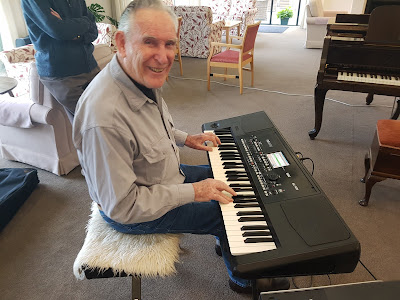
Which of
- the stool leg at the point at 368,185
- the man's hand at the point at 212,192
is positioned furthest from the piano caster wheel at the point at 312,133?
the man's hand at the point at 212,192

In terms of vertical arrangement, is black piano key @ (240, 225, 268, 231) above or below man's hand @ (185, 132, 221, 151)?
below

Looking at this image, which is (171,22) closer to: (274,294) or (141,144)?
(141,144)

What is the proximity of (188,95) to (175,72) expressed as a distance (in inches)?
44.0

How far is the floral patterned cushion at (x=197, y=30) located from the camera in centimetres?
523

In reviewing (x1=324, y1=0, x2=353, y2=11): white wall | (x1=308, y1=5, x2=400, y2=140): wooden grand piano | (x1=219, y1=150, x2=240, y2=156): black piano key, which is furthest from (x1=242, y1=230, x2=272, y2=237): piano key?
(x1=324, y1=0, x2=353, y2=11): white wall

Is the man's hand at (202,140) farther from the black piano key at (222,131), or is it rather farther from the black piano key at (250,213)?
the black piano key at (250,213)

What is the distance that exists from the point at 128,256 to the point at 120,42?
2.43ft

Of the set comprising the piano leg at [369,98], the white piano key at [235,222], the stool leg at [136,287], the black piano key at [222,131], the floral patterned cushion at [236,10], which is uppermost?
the floral patterned cushion at [236,10]

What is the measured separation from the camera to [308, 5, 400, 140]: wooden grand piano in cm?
238

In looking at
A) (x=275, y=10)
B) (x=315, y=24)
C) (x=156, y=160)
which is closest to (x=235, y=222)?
(x=156, y=160)

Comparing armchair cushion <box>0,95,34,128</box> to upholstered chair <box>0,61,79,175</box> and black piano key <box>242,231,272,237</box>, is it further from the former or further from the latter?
black piano key <box>242,231,272,237</box>

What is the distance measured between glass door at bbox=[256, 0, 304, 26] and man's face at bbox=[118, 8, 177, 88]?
910 centimetres

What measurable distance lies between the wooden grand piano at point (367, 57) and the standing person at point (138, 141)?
1789 mm

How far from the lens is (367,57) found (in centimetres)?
246
